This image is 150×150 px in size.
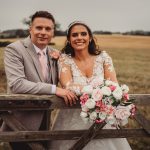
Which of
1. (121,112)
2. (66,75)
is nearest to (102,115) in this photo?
(121,112)

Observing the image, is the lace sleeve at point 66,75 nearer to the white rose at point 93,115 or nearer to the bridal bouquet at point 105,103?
the bridal bouquet at point 105,103

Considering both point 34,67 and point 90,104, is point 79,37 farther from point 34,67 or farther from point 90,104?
point 90,104

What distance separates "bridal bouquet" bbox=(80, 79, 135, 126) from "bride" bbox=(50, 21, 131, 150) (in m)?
0.65

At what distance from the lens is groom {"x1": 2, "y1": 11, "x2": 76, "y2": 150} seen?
570cm

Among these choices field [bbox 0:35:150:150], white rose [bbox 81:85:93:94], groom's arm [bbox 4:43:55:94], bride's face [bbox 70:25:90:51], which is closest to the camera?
white rose [bbox 81:85:93:94]

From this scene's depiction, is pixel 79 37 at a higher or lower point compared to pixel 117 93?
higher

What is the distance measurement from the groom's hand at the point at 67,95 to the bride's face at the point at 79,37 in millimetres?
807

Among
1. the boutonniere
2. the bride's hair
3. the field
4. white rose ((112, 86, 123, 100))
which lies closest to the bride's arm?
the bride's hair

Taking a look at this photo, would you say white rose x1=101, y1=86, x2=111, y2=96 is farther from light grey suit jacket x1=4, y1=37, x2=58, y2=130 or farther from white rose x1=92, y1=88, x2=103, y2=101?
light grey suit jacket x1=4, y1=37, x2=58, y2=130

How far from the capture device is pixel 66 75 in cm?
608

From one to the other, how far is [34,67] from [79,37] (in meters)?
0.78

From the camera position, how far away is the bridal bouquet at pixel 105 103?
17.1ft

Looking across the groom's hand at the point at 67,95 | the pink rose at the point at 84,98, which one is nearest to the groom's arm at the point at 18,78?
the groom's hand at the point at 67,95

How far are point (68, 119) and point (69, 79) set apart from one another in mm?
576
